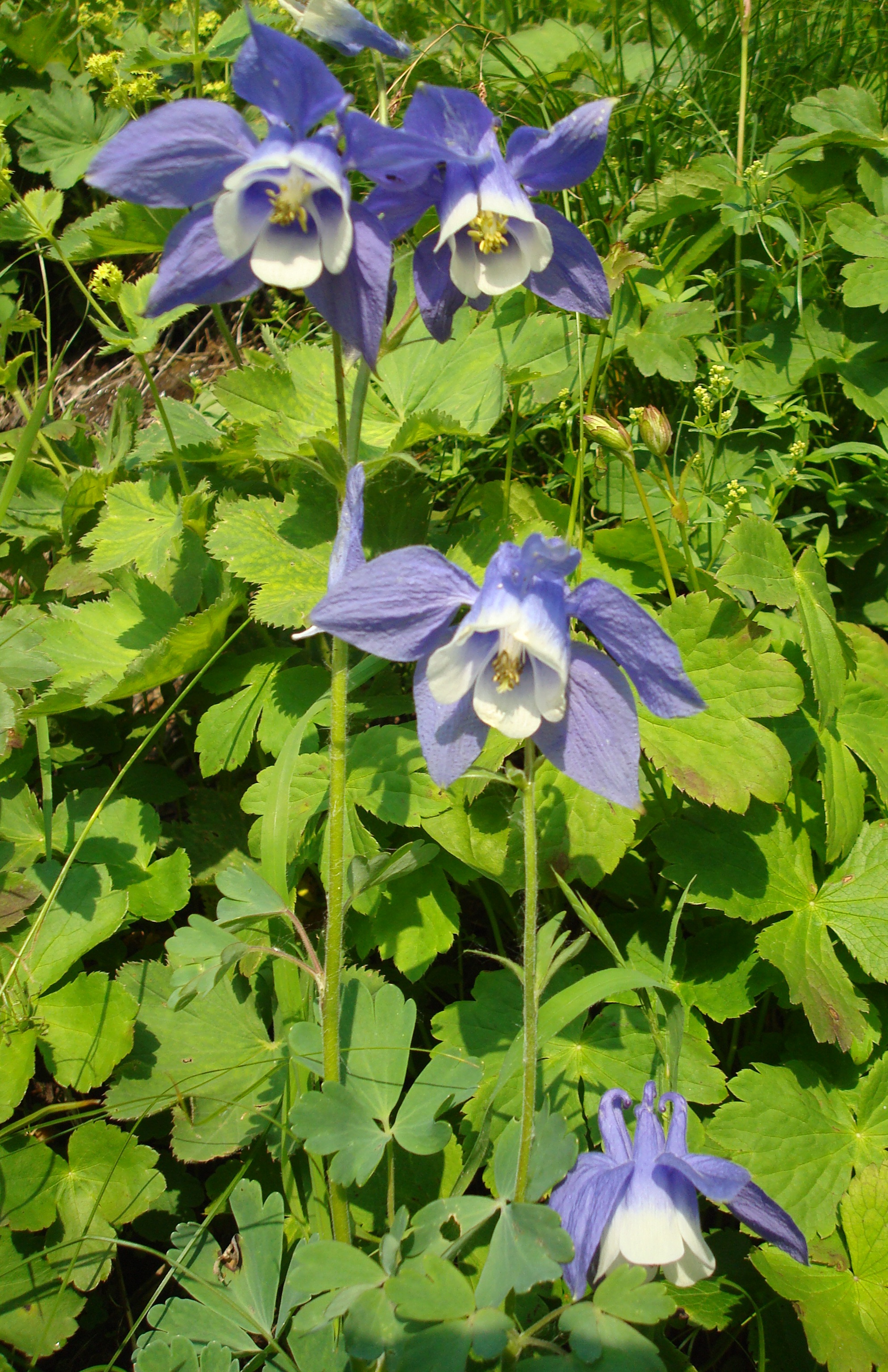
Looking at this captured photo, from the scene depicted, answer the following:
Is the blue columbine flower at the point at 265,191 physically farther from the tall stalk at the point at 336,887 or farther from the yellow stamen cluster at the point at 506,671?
the yellow stamen cluster at the point at 506,671

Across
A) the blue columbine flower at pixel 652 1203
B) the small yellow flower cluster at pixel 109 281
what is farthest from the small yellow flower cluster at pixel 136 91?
the blue columbine flower at pixel 652 1203

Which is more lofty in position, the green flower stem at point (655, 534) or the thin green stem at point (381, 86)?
the thin green stem at point (381, 86)

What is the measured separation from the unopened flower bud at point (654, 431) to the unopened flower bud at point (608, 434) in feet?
0.16

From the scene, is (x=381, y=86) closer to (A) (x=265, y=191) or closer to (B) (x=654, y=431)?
(A) (x=265, y=191)

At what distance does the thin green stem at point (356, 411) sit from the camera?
5.20 ft

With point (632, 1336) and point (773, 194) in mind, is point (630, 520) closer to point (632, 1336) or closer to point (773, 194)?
point (773, 194)

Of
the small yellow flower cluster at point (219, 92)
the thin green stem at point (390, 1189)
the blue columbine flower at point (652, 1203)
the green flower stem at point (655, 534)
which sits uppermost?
the small yellow flower cluster at point (219, 92)

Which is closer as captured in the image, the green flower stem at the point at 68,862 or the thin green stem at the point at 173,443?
the green flower stem at the point at 68,862

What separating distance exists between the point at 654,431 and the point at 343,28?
113 centimetres

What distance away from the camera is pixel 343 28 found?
5.33ft

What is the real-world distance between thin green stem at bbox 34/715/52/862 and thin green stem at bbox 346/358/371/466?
1.36m

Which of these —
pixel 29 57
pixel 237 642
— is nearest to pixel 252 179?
pixel 237 642

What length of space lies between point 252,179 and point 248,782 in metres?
1.78

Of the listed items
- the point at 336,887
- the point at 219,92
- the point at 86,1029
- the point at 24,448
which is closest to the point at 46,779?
the point at 86,1029
